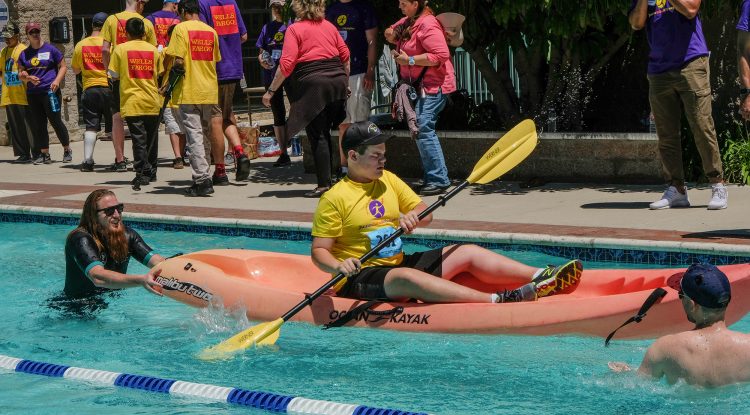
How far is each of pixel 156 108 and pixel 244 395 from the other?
298 inches

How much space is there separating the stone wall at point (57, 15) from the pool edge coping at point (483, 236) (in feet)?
19.1

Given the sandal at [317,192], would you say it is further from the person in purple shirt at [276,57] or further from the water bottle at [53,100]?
the water bottle at [53,100]

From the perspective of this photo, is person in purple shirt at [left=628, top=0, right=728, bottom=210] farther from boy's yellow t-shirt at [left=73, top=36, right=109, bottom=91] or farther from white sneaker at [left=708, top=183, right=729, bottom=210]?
boy's yellow t-shirt at [left=73, top=36, right=109, bottom=91]

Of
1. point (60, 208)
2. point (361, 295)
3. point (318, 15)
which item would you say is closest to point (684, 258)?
point (361, 295)

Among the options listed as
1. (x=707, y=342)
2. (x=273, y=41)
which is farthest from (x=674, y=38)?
(x=273, y=41)

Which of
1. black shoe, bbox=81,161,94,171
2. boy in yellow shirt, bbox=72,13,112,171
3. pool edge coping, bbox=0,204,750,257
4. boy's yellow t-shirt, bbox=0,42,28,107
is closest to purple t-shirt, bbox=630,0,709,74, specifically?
pool edge coping, bbox=0,204,750,257

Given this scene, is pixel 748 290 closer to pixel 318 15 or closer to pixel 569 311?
pixel 569 311

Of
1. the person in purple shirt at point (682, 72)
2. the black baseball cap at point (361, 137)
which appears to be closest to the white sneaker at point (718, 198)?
the person in purple shirt at point (682, 72)

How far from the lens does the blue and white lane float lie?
5879 millimetres

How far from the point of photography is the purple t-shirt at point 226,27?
42.5 ft

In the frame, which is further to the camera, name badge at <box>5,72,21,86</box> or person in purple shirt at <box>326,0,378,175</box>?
name badge at <box>5,72,21,86</box>

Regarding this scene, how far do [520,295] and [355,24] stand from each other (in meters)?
5.71

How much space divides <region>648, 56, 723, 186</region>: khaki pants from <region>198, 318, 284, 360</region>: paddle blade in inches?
171

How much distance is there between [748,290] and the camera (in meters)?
6.67
